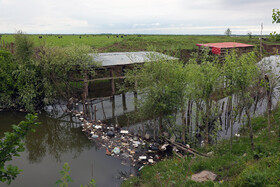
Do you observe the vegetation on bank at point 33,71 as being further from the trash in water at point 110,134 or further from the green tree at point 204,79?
the green tree at point 204,79

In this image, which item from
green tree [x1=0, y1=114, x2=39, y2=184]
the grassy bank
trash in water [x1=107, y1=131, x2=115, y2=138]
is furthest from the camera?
trash in water [x1=107, y1=131, x2=115, y2=138]

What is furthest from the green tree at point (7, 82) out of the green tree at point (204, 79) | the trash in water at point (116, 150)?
the green tree at point (204, 79)

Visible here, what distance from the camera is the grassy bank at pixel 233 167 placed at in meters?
6.27

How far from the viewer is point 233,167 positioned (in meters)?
8.09

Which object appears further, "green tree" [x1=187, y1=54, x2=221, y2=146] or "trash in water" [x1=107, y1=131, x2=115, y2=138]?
"trash in water" [x1=107, y1=131, x2=115, y2=138]

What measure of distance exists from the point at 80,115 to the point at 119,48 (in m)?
29.4

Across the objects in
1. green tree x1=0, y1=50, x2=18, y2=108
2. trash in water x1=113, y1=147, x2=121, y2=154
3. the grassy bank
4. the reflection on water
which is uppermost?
green tree x1=0, y1=50, x2=18, y2=108

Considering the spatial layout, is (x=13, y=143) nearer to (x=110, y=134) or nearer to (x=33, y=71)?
(x=110, y=134)

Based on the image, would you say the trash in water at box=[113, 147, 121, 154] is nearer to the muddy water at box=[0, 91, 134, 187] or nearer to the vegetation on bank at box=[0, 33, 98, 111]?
the muddy water at box=[0, 91, 134, 187]

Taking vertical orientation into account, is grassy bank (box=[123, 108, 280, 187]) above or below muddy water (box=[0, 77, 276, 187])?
above

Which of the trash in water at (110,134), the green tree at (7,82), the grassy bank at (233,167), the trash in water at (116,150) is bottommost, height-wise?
the trash in water at (116,150)

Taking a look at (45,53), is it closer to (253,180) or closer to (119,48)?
(253,180)

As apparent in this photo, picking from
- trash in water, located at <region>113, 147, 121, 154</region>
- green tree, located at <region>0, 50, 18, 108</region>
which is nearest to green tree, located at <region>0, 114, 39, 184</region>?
trash in water, located at <region>113, 147, 121, 154</region>

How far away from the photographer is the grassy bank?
6.27 metres
